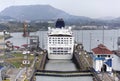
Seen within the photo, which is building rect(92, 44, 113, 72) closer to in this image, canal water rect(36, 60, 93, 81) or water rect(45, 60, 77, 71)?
canal water rect(36, 60, 93, 81)

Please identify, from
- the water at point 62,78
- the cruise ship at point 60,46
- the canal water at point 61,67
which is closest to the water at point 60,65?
the canal water at point 61,67

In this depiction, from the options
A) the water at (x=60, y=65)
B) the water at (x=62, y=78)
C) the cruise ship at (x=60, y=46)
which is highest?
the cruise ship at (x=60, y=46)

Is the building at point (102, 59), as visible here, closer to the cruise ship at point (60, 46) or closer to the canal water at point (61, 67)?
the canal water at point (61, 67)

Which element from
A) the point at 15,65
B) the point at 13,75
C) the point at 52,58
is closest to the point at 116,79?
the point at 13,75

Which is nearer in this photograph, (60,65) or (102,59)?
(102,59)

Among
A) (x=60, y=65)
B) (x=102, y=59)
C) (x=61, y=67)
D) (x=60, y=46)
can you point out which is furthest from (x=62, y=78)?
(x=60, y=46)

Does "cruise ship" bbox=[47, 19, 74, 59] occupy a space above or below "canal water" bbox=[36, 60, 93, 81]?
above

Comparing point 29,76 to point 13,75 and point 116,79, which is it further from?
point 116,79

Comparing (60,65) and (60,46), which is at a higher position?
(60,46)

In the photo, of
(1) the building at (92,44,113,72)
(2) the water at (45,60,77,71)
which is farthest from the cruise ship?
(1) the building at (92,44,113,72)

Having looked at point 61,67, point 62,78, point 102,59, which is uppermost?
point 102,59

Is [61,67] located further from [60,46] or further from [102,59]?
[102,59]

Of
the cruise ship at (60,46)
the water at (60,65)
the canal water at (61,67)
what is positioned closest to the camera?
the canal water at (61,67)
